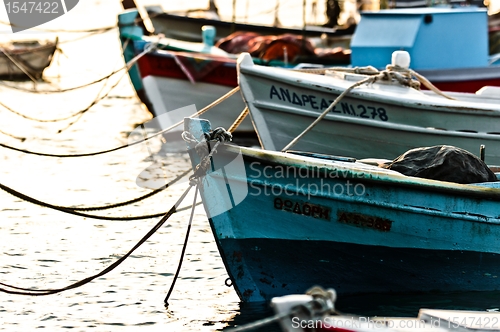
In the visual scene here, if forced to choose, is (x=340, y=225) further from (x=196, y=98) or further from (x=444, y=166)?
(x=196, y=98)

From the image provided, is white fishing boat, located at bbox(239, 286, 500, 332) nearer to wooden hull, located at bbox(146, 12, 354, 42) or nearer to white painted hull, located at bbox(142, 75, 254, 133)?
white painted hull, located at bbox(142, 75, 254, 133)

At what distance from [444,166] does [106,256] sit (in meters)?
3.26

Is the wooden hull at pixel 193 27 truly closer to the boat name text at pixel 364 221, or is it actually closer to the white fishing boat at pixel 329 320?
the boat name text at pixel 364 221

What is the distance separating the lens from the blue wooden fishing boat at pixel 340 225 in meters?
6.27

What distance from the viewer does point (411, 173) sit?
6734 millimetres

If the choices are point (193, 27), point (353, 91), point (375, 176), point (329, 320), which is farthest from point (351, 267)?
point (193, 27)

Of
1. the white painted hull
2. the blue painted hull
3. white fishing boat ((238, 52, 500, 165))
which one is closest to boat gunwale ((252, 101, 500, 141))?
white fishing boat ((238, 52, 500, 165))

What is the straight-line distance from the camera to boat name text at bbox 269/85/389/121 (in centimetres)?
977

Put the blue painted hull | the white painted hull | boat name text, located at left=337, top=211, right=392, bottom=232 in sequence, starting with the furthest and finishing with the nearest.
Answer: the white painted hull → the blue painted hull → boat name text, located at left=337, top=211, right=392, bottom=232

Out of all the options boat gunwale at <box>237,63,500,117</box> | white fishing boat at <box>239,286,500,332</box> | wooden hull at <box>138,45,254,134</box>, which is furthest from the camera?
wooden hull at <box>138,45,254,134</box>

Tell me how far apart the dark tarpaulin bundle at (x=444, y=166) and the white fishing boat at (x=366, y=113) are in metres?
2.70

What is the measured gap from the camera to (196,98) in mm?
15273

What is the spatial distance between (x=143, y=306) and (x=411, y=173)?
7.36 ft

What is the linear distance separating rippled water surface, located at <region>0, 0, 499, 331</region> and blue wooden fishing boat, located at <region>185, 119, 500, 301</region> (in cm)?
20
